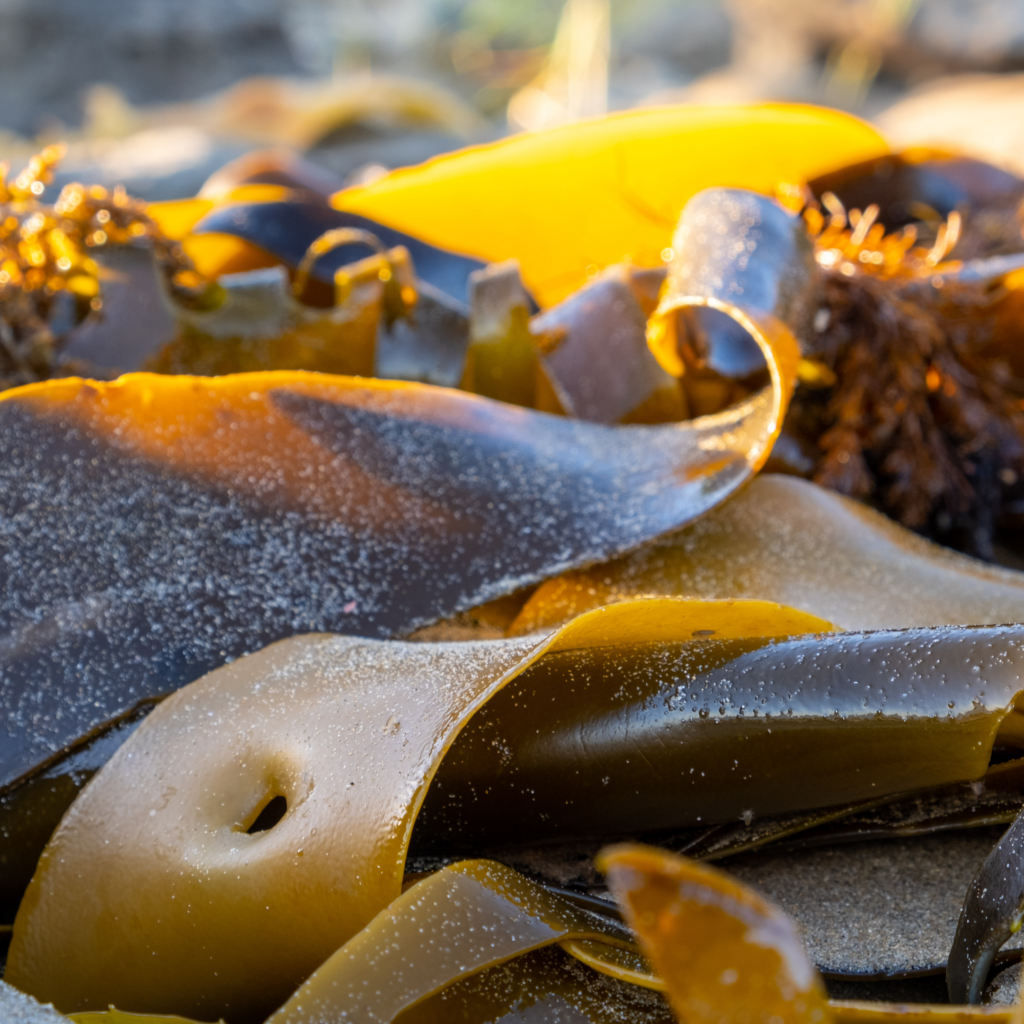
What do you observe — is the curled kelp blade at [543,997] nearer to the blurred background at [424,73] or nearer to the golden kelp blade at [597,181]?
the golden kelp blade at [597,181]

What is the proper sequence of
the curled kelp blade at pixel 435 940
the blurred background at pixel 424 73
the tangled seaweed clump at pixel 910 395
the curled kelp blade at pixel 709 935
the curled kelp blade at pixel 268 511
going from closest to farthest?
the curled kelp blade at pixel 709 935 < the curled kelp blade at pixel 435 940 < the curled kelp blade at pixel 268 511 < the tangled seaweed clump at pixel 910 395 < the blurred background at pixel 424 73

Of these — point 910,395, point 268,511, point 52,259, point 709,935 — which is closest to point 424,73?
point 52,259

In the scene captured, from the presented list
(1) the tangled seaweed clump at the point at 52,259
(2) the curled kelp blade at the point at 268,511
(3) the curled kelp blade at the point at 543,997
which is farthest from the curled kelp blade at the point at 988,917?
(1) the tangled seaweed clump at the point at 52,259

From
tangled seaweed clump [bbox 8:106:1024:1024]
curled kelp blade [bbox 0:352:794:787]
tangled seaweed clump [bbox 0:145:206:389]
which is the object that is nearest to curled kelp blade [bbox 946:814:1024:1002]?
tangled seaweed clump [bbox 8:106:1024:1024]

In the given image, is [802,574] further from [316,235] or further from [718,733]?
[316,235]

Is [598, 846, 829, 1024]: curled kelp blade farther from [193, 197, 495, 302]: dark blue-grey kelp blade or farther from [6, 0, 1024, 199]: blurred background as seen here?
[6, 0, 1024, 199]: blurred background

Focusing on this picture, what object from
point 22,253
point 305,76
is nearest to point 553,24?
point 305,76

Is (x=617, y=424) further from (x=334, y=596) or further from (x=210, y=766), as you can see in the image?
(x=210, y=766)
